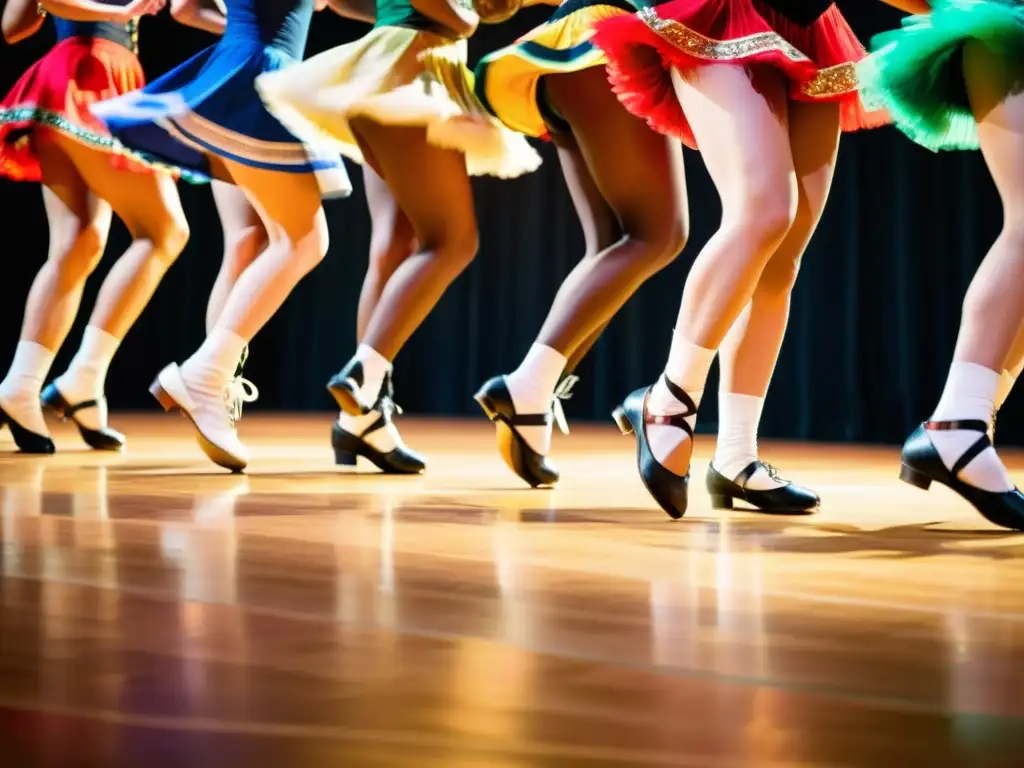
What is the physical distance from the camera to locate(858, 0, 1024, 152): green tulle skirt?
1.80 metres

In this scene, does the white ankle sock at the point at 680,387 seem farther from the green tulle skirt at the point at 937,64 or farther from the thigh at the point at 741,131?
the green tulle skirt at the point at 937,64

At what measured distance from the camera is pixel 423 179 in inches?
108

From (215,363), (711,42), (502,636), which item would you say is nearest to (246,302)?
(215,363)

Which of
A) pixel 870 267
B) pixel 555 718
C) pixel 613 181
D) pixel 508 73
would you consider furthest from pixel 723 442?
pixel 870 267

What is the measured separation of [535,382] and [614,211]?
1.09ft

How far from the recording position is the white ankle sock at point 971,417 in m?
1.84

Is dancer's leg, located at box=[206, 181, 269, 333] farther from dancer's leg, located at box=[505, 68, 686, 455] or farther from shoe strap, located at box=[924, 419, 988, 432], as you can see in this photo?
shoe strap, located at box=[924, 419, 988, 432]

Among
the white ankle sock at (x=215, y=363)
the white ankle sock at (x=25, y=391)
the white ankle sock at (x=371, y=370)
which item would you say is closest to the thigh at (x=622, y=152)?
the white ankle sock at (x=371, y=370)

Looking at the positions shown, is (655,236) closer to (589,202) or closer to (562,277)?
(589,202)

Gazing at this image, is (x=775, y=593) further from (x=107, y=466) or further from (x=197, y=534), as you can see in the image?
(x=107, y=466)

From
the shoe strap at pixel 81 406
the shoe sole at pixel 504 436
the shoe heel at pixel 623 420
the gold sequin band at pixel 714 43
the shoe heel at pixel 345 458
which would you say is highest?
the gold sequin band at pixel 714 43

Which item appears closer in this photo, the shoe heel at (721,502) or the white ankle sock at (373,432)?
the shoe heel at (721,502)

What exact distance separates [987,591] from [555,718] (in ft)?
2.18

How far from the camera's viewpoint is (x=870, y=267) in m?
4.70
